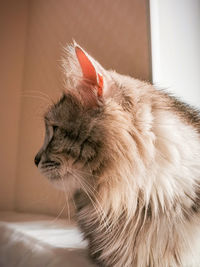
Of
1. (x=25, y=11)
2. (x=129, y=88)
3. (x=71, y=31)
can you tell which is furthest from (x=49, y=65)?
(x=129, y=88)

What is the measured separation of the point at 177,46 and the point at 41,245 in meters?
0.90

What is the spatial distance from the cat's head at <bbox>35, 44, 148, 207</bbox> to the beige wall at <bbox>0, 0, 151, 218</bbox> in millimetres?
386

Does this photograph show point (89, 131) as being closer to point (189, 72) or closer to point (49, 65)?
point (189, 72)

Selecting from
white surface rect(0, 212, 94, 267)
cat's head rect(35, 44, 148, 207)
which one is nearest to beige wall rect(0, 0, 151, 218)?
white surface rect(0, 212, 94, 267)

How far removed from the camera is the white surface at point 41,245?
70 centimetres

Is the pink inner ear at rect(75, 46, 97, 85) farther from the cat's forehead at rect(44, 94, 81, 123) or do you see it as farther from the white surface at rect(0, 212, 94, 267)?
the white surface at rect(0, 212, 94, 267)

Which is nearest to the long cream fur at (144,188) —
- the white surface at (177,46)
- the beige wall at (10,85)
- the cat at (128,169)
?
the cat at (128,169)

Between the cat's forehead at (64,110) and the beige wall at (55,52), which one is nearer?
the cat's forehead at (64,110)

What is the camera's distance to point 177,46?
3.74ft

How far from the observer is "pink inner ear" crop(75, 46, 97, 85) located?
649mm

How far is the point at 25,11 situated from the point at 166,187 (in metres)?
1.62

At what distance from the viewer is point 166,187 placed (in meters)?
0.62

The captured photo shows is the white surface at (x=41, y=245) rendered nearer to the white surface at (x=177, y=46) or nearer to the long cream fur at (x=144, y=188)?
the long cream fur at (x=144, y=188)

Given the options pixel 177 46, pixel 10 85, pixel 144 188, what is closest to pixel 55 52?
pixel 10 85
